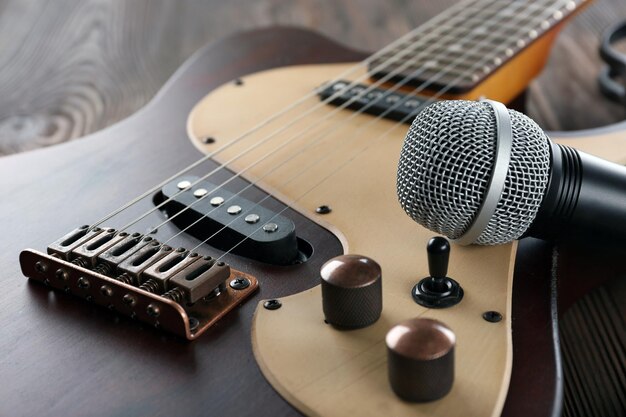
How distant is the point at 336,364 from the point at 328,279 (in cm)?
7

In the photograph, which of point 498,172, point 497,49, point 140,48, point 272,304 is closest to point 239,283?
point 272,304

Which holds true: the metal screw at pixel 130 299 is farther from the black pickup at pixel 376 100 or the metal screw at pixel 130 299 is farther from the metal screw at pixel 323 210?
the black pickup at pixel 376 100

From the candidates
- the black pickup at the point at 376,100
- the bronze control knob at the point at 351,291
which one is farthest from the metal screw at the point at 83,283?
the black pickup at the point at 376,100

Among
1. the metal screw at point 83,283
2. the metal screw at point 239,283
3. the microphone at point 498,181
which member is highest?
the microphone at point 498,181

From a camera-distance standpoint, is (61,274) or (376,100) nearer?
(61,274)

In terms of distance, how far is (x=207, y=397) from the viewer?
0.64 meters

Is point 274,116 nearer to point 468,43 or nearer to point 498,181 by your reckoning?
point 468,43

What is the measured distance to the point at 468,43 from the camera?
1303 millimetres

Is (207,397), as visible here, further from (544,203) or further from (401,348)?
(544,203)

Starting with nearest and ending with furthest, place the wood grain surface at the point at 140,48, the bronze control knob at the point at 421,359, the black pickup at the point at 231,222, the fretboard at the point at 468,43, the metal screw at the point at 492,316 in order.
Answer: the bronze control knob at the point at 421,359 → the metal screw at the point at 492,316 → the black pickup at the point at 231,222 → the fretboard at the point at 468,43 → the wood grain surface at the point at 140,48

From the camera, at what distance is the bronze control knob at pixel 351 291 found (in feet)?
2.16

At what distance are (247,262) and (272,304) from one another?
0.08m

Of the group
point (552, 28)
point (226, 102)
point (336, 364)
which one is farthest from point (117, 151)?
point (552, 28)

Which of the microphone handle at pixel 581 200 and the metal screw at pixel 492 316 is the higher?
the microphone handle at pixel 581 200
